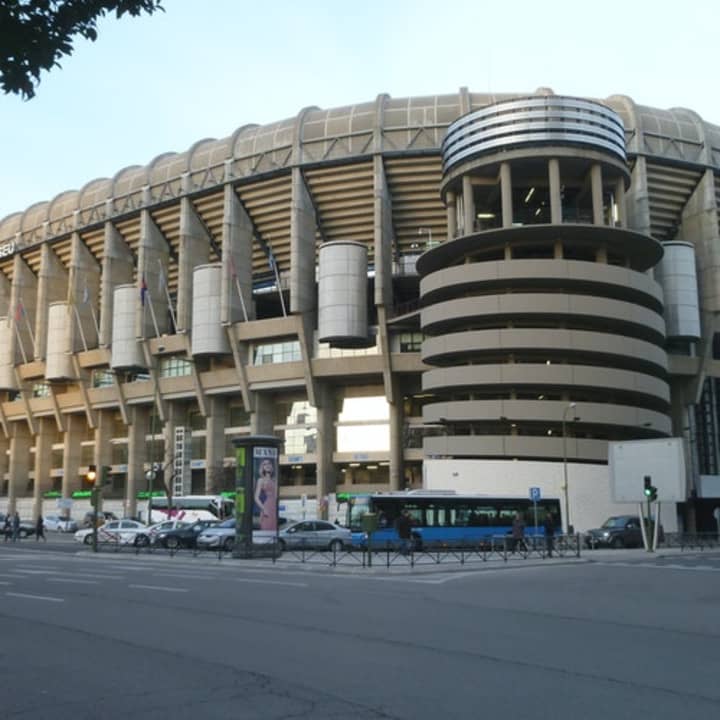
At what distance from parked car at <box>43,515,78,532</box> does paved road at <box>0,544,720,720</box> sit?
185 ft

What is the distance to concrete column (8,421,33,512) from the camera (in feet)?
298

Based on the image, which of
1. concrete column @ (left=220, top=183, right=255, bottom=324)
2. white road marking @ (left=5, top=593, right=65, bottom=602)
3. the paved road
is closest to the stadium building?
concrete column @ (left=220, top=183, right=255, bottom=324)

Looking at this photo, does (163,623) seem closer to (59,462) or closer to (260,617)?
(260,617)

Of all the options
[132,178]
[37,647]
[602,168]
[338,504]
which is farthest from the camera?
[132,178]

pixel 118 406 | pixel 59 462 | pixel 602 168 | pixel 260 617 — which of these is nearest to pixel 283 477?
pixel 118 406

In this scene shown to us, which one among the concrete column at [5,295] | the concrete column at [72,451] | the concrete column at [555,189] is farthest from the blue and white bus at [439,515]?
the concrete column at [5,295]

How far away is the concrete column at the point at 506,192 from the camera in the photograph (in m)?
60.5

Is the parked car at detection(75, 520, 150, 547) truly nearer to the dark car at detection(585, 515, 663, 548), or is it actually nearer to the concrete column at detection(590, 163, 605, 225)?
the dark car at detection(585, 515, 663, 548)

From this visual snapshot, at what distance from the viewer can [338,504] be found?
2657 inches

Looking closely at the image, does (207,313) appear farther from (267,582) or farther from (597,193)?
(267,582)

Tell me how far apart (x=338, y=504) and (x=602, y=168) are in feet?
107

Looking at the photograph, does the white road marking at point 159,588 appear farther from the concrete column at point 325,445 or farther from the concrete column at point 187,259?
the concrete column at point 187,259

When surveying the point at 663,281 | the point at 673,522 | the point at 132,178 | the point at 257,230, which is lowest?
the point at 673,522

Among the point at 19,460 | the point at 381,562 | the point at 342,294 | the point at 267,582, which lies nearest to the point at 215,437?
the point at 342,294
